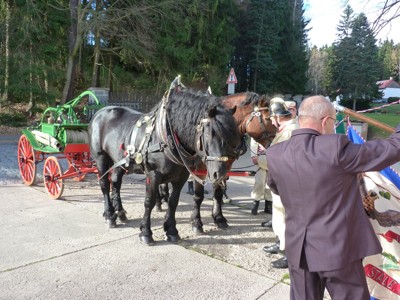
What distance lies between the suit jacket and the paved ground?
1471mm

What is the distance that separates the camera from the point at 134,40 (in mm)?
15312

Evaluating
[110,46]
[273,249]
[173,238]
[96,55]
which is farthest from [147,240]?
[110,46]

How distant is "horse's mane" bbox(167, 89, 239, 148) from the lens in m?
3.41

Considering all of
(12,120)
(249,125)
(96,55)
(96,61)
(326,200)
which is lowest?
(12,120)

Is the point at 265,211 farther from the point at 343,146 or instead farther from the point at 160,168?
the point at 343,146

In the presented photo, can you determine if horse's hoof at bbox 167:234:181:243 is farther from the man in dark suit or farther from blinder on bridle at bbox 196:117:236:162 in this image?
the man in dark suit

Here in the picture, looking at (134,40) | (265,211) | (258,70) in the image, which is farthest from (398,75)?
(265,211)

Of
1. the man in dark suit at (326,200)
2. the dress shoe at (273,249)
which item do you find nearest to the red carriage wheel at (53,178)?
the dress shoe at (273,249)

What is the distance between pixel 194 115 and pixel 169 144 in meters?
0.43

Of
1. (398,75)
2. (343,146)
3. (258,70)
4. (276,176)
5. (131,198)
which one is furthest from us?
(398,75)

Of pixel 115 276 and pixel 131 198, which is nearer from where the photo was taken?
pixel 115 276

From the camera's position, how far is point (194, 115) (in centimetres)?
366

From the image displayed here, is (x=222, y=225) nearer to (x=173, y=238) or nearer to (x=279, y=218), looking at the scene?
(x=173, y=238)

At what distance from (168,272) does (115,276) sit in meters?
0.52
